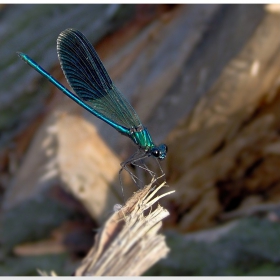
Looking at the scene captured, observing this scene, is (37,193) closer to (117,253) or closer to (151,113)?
(151,113)

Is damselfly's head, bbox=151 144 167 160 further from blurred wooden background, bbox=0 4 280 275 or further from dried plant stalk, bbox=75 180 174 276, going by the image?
blurred wooden background, bbox=0 4 280 275

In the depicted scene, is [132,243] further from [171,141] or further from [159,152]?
[171,141]

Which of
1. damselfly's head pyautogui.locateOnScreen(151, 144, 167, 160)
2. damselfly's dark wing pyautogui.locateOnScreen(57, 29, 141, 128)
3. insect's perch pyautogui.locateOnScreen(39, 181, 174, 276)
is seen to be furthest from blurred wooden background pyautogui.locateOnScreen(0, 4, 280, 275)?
insect's perch pyautogui.locateOnScreen(39, 181, 174, 276)

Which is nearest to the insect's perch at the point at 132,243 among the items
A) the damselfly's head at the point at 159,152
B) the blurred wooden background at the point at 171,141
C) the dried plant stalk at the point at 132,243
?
the dried plant stalk at the point at 132,243

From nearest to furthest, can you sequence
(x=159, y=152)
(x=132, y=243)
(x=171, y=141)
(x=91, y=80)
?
1. (x=132, y=243)
2. (x=159, y=152)
3. (x=91, y=80)
4. (x=171, y=141)

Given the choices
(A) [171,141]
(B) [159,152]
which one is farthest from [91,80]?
(A) [171,141]

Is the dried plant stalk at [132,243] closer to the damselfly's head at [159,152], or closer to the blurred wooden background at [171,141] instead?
the damselfly's head at [159,152]
